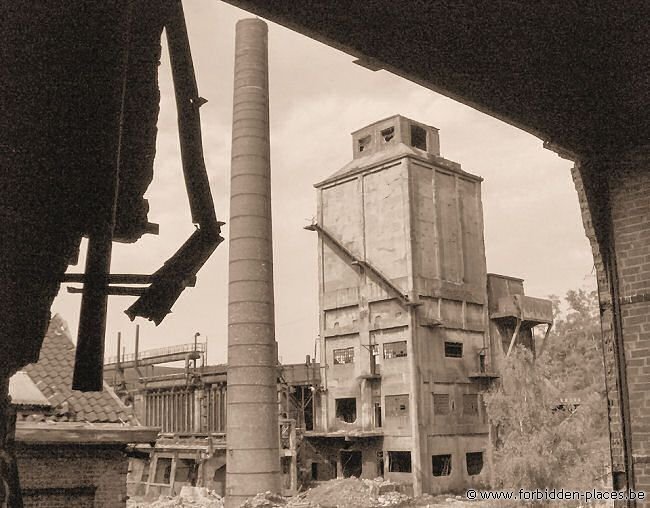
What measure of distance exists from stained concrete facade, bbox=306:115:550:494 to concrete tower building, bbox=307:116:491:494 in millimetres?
46

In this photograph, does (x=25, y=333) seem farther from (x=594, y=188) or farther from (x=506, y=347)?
(x=506, y=347)

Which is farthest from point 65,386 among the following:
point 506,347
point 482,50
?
point 506,347

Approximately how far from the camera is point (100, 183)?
2.25m

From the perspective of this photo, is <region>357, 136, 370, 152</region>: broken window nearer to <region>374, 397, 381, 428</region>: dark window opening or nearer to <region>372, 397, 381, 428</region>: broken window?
<region>372, 397, 381, 428</region>: broken window

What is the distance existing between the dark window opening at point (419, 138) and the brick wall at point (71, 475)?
24040 millimetres

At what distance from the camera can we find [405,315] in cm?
2578

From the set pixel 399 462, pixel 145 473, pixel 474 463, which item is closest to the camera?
pixel 399 462

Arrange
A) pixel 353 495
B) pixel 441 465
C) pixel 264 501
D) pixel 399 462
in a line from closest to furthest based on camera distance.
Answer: pixel 264 501 → pixel 353 495 → pixel 399 462 → pixel 441 465

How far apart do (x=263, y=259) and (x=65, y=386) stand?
11.1 metres

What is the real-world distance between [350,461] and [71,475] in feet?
70.5

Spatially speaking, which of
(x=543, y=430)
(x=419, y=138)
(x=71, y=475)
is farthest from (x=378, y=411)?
(x=71, y=475)

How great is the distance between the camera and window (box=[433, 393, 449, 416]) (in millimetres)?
25547

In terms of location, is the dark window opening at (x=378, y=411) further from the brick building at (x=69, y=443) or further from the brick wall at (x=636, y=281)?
the brick wall at (x=636, y=281)

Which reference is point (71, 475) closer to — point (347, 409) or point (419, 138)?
point (347, 409)
